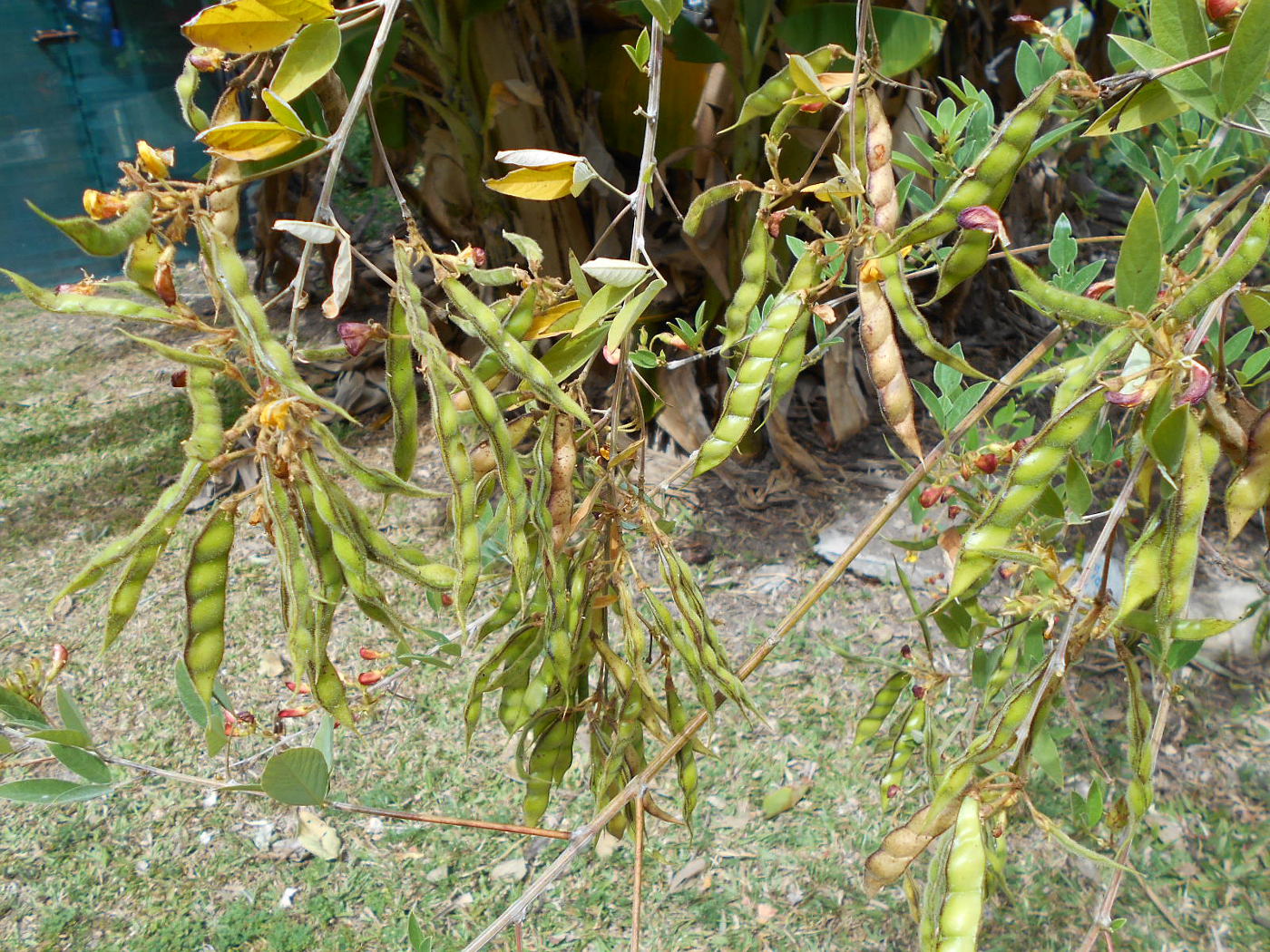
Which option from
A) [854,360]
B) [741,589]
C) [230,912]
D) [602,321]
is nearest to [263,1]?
[602,321]

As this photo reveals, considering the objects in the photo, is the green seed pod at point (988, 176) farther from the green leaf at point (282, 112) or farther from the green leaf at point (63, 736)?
the green leaf at point (63, 736)

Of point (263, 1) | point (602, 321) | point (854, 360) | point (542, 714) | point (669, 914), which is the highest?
point (263, 1)

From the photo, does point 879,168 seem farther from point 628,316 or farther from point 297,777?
point 297,777

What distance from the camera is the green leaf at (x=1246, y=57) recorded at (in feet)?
1.47

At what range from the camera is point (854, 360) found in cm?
282

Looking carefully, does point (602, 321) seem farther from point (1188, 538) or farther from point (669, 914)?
point (669, 914)

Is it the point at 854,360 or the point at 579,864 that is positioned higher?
the point at 854,360

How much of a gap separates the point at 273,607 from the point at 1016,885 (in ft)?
5.74

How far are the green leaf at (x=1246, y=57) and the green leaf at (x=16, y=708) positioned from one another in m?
0.76

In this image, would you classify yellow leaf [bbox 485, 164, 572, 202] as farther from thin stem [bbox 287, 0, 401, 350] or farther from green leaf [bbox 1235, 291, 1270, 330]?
green leaf [bbox 1235, 291, 1270, 330]

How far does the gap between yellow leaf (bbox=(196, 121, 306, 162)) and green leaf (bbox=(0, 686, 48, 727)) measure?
37 centimetres

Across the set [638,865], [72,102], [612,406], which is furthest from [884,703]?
[72,102]

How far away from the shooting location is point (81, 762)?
2.06 ft

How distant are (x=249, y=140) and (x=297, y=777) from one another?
334 millimetres
